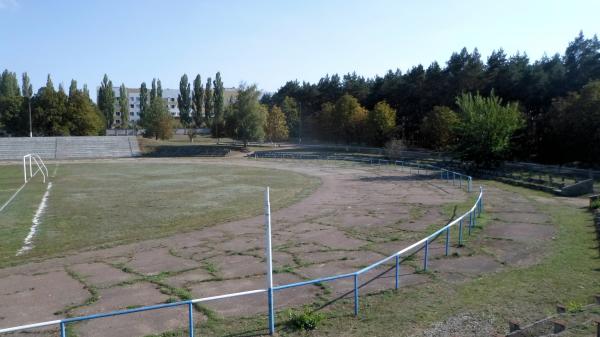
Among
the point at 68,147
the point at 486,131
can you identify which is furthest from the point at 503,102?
the point at 68,147

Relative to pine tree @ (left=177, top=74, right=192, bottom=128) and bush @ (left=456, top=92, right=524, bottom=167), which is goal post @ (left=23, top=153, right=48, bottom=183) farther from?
pine tree @ (left=177, top=74, right=192, bottom=128)

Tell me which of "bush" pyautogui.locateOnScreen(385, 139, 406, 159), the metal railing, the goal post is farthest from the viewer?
"bush" pyautogui.locateOnScreen(385, 139, 406, 159)

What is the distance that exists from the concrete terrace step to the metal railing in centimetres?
2125

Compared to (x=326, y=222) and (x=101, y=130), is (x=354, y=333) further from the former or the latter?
(x=101, y=130)

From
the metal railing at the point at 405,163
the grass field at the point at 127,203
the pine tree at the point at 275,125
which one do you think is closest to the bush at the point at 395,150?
the metal railing at the point at 405,163

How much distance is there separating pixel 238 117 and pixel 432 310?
208 feet

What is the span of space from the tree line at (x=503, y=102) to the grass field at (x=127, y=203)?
807 inches

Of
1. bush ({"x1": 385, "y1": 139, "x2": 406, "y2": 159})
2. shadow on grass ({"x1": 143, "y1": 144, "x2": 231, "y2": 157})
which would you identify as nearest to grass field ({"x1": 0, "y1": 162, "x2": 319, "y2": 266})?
bush ({"x1": 385, "y1": 139, "x2": 406, "y2": 159})

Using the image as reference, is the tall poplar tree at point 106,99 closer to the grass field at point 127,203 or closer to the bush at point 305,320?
the grass field at point 127,203

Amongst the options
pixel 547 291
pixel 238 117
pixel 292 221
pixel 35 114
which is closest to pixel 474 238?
pixel 547 291

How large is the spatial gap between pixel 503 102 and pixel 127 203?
45.9m

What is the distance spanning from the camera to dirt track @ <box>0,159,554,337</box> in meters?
10.7

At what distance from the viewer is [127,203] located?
26609 millimetres

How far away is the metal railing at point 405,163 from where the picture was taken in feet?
115
